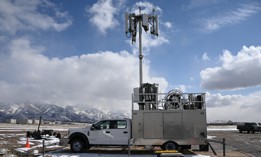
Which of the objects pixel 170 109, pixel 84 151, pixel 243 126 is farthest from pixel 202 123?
pixel 243 126

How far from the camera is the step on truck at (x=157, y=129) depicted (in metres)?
17.6

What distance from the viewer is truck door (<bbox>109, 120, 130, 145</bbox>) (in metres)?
17.9

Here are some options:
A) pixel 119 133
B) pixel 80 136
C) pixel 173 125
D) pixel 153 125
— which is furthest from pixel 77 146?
pixel 173 125

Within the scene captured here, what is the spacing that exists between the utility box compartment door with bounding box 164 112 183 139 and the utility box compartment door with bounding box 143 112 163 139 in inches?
10.5

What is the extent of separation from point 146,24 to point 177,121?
7196mm

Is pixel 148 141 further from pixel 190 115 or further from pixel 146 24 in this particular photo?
pixel 146 24

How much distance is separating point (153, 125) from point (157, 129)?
0.30 meters

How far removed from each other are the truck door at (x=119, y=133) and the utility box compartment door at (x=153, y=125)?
3.26 ft

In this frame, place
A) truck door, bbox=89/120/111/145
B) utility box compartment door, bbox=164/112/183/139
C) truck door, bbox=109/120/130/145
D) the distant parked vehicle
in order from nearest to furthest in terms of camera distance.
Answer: utility box compartment door, bbox=164/112/183/139 < truck door, bbox=109/120/130/145 < truck door, bbox=89/120/111/145 < the distant parked vehicle

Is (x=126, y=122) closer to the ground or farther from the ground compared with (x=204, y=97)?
closer to the ground

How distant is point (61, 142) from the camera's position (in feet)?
59.0

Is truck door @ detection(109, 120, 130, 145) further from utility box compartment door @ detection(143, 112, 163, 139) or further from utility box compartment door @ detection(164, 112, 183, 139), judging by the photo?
utility box compartment door @ detection(164, 112, 183, 139)

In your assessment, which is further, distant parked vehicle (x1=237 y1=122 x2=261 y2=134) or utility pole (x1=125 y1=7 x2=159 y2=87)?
distant parked vehicle (x1=237 y1=122 x2=261 y2=134)

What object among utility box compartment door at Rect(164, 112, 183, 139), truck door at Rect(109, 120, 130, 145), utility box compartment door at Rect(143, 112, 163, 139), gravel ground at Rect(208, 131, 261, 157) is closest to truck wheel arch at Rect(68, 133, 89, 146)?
truck door at Rect(109, 120, 130, 145)
